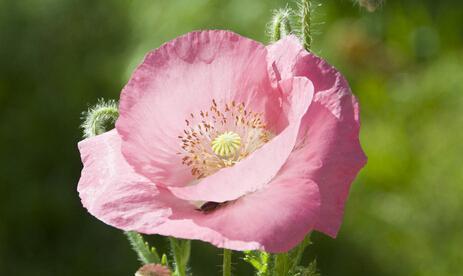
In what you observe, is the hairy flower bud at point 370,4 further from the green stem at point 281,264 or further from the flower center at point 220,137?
the green stem at point 281,264

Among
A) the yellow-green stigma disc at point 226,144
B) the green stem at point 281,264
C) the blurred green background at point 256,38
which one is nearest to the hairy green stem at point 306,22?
the yellow-green stigma disc at point 226,144

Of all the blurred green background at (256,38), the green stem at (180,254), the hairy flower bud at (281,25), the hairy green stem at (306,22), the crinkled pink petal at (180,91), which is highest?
the blurred green background at (256,38)

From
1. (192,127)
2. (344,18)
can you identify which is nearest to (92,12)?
(344,18)

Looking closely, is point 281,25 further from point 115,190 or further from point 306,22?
point 115,190

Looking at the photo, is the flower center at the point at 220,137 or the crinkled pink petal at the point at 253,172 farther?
the flower center at the point at 220,137

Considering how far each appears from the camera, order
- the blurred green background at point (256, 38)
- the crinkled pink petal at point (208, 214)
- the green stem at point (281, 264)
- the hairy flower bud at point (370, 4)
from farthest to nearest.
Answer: the blurred green background at point (256, 38)
the hairy flower bud at point (370, 4)
the green stem at point (281, 264)
the crinkled pink petal at point (208, 214)

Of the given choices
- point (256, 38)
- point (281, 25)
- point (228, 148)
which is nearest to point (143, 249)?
point (228, 148)

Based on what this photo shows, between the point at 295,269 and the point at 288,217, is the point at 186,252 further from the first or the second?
the point at 288,217

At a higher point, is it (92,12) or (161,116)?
(92,12)
